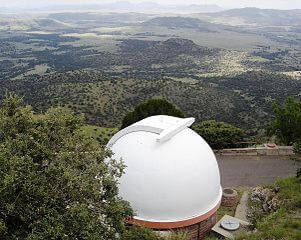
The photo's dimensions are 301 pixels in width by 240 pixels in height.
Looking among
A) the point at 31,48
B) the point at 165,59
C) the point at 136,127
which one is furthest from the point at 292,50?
the point at 136,127

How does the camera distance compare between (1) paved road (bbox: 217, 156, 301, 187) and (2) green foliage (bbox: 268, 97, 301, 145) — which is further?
(2) green foliage (bbox: 268, 97, 301, 145)

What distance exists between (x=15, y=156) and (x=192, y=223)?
296 inches

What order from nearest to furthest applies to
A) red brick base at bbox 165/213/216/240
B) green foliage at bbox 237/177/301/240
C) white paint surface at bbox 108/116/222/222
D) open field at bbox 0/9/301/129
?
green foliage at bbox 237/177/301/240, white paint surface at bbox 108/116/222/222, red brick base at bbox 165/213/216/240, open field at bbox 0/9/301/129

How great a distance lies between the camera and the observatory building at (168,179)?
14352mm

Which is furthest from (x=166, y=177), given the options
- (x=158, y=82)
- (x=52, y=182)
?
(x=158, y=82)

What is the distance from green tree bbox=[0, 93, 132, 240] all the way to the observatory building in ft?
9.15

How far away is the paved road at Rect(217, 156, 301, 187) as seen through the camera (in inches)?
886

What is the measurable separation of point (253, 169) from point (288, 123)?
460 centimetres

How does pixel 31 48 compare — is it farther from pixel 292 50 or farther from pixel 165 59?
pixel 292 50

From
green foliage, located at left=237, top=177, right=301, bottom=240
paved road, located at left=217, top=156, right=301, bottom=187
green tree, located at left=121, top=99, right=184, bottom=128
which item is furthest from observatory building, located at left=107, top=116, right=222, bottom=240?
green tree, located at left=121, top=99, right=184, bottom=128

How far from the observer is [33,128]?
38.6 ft

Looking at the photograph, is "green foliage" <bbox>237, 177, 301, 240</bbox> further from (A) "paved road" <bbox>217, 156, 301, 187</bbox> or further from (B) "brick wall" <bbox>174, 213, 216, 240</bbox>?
(A) "paved road" <bbox>217, 156, 301, 187</bbox>

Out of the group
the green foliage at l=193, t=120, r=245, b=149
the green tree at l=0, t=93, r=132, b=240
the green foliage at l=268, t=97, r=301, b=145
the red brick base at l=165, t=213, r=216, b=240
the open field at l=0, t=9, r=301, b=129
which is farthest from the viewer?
the open field at l=0, t=9, r=301, b=129

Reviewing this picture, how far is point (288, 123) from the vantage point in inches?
1040
